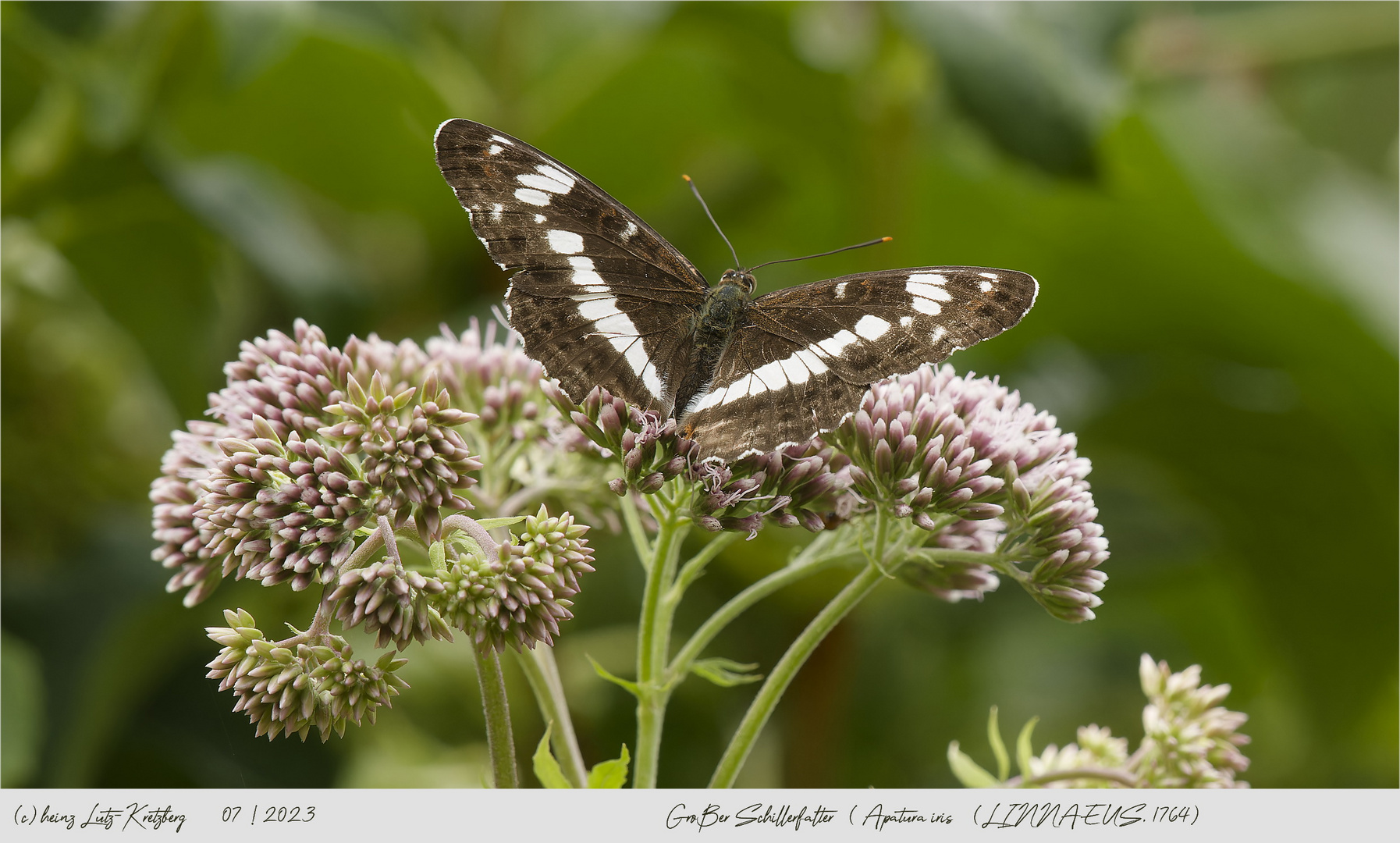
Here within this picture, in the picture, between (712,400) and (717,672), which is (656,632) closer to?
(717,672)

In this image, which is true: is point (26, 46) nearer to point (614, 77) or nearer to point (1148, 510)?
point (614, 77)

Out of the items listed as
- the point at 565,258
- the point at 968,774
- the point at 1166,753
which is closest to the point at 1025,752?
the point at 968,774

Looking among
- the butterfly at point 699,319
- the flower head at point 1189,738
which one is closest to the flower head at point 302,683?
the butterfly at point 699,319

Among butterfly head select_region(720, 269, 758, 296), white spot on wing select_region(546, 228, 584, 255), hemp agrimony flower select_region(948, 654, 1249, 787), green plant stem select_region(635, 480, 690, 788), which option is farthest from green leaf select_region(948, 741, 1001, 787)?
white spot on wing select_region(546, 228, 584, 255)

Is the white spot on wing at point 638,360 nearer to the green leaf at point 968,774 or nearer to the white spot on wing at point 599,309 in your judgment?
the white spot on wing at point 599,309

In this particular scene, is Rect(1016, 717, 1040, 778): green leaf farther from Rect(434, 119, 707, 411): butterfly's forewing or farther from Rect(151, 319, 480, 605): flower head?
Rect(151, 319, 480, 605): flower head
